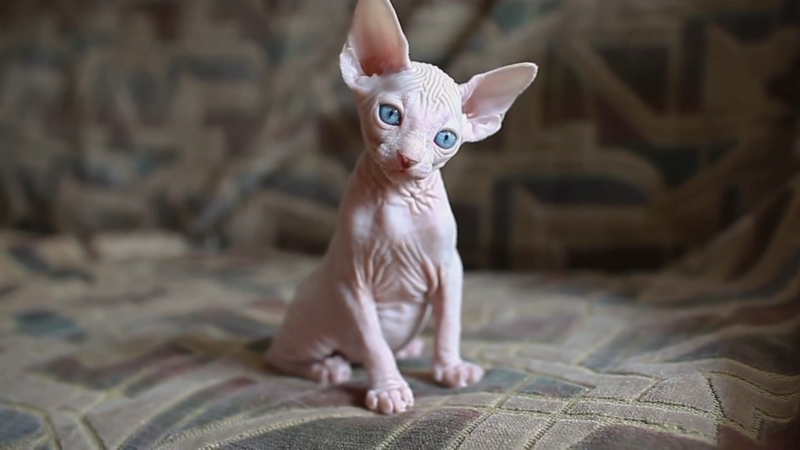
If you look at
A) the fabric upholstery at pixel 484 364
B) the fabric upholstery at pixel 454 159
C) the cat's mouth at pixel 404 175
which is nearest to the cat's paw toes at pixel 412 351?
the fabric upholstery at pixel 484 364

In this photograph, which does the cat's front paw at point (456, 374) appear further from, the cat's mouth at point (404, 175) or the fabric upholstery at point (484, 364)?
the cat's mouth at point (404, 175)

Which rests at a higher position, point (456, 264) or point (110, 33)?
point (110, 33)

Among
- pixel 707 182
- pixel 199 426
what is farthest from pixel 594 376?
pixel 707 182

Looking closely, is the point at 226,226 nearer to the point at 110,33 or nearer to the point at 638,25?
the point at 110,33

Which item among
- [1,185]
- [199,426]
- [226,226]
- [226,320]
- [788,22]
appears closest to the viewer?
[199,426]

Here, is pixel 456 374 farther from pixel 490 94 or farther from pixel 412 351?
pixel 490 94

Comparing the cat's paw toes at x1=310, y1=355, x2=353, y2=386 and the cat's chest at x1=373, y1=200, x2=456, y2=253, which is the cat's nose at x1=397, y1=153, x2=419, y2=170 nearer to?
the cat's chest at x1=373, y1=200, x2=456, y2=253

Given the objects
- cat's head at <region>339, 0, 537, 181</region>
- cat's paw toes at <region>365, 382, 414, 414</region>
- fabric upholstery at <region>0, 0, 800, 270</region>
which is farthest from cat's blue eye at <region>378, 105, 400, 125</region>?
fabric upholstery at <region>0, 0, 800, 270</region>

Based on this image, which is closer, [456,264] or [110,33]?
[456,264]
